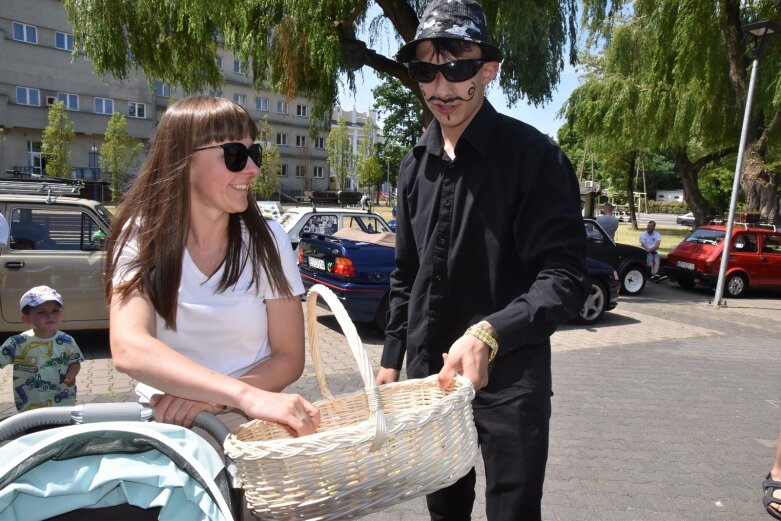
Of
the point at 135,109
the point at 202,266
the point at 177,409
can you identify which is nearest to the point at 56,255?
the point at 202,266

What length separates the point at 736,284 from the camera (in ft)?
43.7

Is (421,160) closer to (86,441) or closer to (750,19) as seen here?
(86,441)

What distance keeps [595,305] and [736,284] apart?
5.90m

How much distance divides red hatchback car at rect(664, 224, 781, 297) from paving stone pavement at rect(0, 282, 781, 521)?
370cm

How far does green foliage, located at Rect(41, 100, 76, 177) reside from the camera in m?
32.8

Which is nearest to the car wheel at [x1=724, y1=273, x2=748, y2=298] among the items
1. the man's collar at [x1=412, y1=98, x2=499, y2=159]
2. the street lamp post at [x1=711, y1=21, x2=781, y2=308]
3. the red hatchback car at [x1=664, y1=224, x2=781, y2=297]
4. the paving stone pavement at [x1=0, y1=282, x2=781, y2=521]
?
the red hatchback car at [x1=664, y1=224, x2=781, y2=297]

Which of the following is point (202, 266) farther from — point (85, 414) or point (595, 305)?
point (595, 305)

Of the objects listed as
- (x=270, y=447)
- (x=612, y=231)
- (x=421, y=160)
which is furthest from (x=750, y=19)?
(x=270, y=447)

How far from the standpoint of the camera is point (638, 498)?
3621 millimetres

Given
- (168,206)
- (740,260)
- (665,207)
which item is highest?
(665,207)

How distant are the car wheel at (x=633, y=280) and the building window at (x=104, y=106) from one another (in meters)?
43.6

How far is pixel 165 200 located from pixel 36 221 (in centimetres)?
574

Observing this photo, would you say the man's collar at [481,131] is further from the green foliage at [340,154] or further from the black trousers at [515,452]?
the green foliage at [340,154]

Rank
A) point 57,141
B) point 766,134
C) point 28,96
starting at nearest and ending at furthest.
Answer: point 766,134
point 57,141
point 28,96
